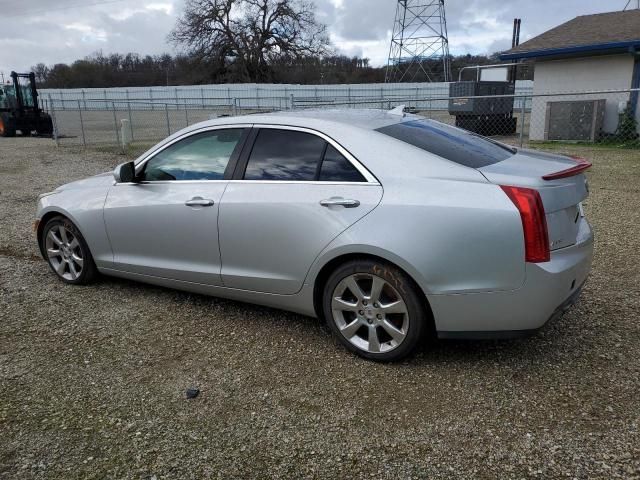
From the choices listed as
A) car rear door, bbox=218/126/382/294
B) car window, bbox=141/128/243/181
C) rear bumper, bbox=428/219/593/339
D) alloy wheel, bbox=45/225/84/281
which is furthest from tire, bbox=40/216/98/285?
rear bumper, bbox=428/219/593/339

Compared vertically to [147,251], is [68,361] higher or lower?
lower

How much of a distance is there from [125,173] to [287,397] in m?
2.27

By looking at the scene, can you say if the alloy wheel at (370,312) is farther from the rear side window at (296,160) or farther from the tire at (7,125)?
the tire at (7,125)

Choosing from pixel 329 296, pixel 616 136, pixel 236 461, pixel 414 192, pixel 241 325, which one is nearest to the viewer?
pixel 236 461

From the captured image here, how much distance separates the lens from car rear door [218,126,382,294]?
3324 mm

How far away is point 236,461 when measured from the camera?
2584mm

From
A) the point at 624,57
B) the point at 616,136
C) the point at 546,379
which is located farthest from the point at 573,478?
the point at 624,57

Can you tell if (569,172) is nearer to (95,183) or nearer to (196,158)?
(196,158)

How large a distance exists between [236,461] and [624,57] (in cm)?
1732

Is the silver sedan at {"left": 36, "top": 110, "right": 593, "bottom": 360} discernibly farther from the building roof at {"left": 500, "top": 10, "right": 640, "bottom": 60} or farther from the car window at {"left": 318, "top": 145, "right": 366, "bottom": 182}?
the building roof at {"left": 500, "top": 10, "right": 640, "bottom": 60}

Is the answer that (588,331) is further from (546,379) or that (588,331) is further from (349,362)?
(349,362)

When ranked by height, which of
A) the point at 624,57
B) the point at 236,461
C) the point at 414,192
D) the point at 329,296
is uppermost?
the point at 624,57

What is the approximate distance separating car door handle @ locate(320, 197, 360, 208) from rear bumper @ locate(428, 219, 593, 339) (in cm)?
71

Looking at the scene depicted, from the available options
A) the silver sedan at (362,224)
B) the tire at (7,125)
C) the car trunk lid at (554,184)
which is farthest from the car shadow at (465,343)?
the tire at (7,125)
